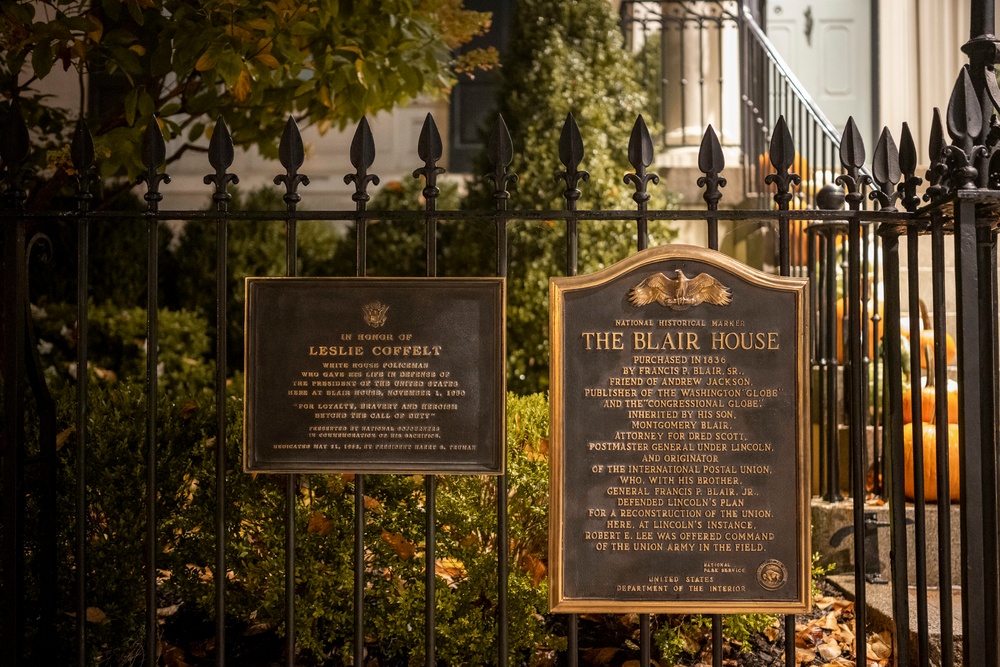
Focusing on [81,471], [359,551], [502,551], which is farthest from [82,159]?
[502,551]

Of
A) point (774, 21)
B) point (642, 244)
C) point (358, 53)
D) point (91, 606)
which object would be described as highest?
point (774, 21)

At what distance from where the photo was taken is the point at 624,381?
2949mm

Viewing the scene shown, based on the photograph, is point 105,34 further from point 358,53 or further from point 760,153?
point 760,153

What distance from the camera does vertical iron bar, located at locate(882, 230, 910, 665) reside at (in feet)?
9.82

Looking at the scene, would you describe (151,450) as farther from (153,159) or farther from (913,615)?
(913,615)

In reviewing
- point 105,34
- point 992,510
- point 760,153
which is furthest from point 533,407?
point 760,153

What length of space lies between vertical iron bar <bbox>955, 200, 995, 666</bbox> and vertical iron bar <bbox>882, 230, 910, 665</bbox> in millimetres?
203

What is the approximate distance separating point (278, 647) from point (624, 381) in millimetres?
2083

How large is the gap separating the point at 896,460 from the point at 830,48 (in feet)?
26.8

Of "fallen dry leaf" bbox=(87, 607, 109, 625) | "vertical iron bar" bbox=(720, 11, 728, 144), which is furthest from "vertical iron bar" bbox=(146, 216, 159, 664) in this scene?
"vertical iron bar" bbox=(720, 11, 728, 144)

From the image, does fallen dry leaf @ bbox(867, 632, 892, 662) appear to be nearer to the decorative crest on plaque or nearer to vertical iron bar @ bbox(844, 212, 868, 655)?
vertical iron bar @ bbox(844, 212, 868, 655)

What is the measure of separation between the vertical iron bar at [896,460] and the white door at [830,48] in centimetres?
738

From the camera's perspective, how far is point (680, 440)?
9.60ft

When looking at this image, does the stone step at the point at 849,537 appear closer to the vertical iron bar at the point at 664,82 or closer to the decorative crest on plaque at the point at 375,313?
the decorative crest on plaque at the point at 375,313
